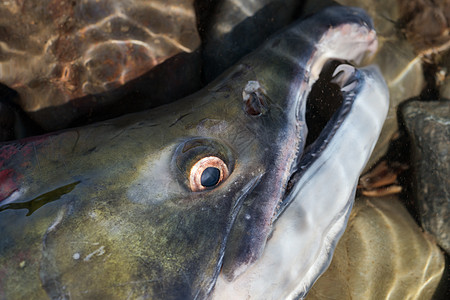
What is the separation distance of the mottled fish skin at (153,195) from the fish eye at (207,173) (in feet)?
0.11

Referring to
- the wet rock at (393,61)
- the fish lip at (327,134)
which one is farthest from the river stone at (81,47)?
the wet rock at (393,61)

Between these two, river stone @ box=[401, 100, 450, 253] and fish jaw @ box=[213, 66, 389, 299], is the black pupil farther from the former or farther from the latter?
river stone @ box=[401, 100, 450, 253]

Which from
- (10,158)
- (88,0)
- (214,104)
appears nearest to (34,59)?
(88,0)

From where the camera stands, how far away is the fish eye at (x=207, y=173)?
207 cm

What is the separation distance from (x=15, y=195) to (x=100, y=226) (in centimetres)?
59

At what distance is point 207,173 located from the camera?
82.8 inches

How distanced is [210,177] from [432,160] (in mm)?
2576

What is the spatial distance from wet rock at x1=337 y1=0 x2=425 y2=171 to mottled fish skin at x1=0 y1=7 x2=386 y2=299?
5.68 ft

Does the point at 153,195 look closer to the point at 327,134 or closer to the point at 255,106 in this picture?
the point at 255,106

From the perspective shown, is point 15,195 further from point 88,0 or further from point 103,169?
point 88,0

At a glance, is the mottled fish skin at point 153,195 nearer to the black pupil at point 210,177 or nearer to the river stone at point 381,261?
the black pupil at point 210,177

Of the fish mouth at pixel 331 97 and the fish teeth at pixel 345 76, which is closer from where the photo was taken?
the fish mouth at pixel 331 97

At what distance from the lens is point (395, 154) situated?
3.89 meters

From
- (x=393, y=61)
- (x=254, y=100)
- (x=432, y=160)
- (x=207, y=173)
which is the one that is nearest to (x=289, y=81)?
(x=254, y=100)
